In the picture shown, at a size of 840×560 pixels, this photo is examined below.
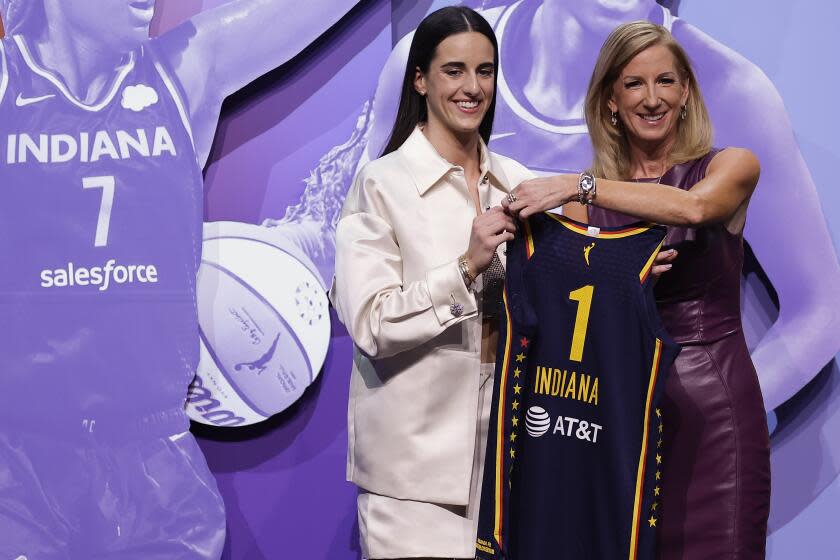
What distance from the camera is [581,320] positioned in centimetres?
178

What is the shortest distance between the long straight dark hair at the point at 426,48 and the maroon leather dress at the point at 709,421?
0.57m

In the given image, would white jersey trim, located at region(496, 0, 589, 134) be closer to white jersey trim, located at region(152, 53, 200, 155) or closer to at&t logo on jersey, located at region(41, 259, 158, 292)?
white jersey trim, located at region(152, 53, 200, 155)

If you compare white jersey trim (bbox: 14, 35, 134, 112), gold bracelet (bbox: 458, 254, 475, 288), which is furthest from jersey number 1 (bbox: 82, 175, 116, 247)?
gold bracelet (bbox: 458, 254, 475, 288)

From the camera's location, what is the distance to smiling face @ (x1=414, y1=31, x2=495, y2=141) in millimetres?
1879

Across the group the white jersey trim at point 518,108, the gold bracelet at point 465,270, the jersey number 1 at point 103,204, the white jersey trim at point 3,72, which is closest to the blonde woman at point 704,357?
the gold bracelet at point 465,270

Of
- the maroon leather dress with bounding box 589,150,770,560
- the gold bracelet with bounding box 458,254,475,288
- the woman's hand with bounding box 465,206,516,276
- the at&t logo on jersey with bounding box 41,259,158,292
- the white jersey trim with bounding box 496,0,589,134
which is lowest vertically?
the maroon leather dress with bounding box 589,150,770,560

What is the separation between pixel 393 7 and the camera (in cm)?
292

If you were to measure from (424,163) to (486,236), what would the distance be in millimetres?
251

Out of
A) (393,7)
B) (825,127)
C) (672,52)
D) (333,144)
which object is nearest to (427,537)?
(672,52)

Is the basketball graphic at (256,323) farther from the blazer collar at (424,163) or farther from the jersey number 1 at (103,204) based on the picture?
the blazer collar at (424,163)

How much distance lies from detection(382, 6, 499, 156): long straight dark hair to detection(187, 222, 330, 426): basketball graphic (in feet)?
3.10

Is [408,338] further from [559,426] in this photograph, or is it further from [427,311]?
[559,426]

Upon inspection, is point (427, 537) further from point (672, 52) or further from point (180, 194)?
point (180, 194)

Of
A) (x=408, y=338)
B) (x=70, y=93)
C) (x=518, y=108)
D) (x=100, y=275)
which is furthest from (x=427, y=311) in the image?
(x=70, y=93)
